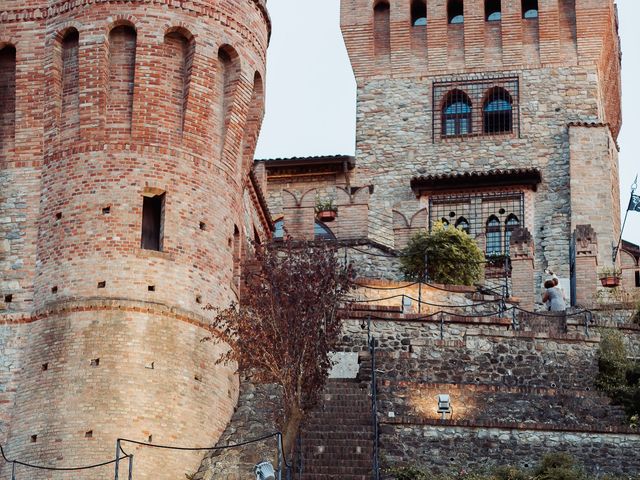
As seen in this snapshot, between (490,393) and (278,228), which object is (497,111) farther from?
(490,393)

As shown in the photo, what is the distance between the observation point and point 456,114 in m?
55.2

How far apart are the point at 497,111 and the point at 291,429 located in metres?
22.0

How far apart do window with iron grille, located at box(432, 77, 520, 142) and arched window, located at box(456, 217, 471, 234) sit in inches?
116

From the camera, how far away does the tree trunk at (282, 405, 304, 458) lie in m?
34.6

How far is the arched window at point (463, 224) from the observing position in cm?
5275

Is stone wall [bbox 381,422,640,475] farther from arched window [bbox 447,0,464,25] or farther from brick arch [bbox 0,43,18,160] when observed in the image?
arched window [bbox 447,0,464,25]

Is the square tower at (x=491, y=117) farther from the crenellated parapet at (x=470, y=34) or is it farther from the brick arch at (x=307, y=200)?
the brick arch at (x=307, y=200)

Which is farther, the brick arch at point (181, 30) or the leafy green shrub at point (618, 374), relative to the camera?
the brick arch at point (181, 30)

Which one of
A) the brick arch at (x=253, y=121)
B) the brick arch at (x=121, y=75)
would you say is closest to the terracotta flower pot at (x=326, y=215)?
the brick arch at (x=253, y=121)

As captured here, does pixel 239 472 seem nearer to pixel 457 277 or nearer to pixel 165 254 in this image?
pixel 165 254

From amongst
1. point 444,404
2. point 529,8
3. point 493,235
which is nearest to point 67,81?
point 444,404

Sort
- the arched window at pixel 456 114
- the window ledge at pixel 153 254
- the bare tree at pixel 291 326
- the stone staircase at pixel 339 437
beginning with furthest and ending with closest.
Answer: the arched window at pixel 456 114 → the window ledge at pixel 153 254 → the bare tree at pixel 291 326 → the stone staircase at pixel 339 437

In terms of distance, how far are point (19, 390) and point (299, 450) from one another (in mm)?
5824

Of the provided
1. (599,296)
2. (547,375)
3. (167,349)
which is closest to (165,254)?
(167,349)
